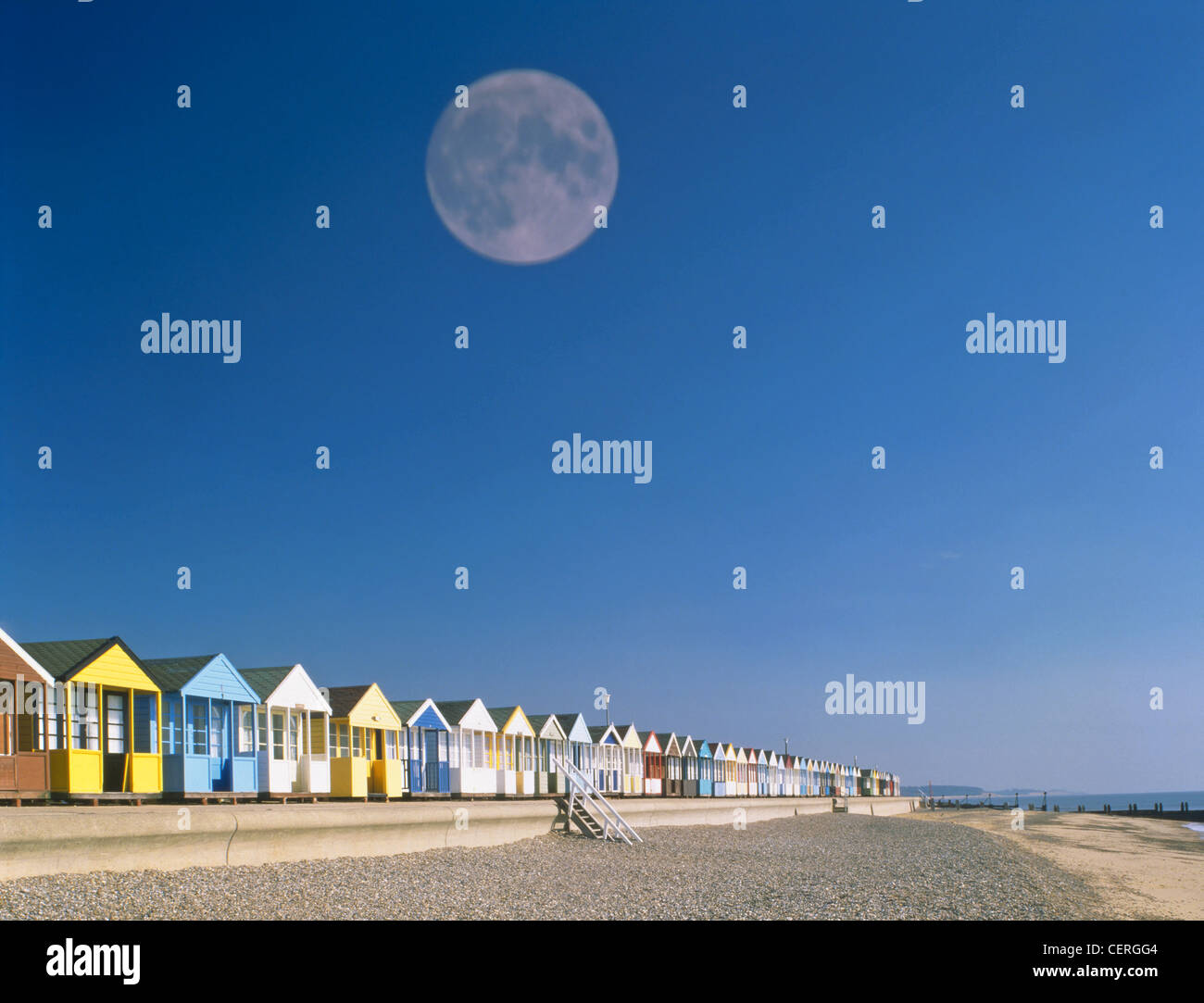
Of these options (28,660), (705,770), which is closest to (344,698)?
(28,660)

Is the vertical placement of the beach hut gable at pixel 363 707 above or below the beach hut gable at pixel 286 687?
below

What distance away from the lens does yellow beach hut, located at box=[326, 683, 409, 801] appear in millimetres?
28391

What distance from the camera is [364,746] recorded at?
33156 millimetres

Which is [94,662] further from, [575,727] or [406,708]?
[575,727]

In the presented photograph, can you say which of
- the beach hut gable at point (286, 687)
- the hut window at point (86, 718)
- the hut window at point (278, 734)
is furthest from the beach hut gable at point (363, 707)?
the hut window at point (86, 718)

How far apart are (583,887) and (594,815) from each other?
11983mm

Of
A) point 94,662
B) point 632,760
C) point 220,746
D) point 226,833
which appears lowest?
point 632,760

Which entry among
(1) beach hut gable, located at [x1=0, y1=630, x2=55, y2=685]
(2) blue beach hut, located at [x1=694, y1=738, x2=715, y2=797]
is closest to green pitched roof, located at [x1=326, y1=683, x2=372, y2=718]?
(1) beach hut gable, located at [x1=0, y1=630, x2=55, y2=685]

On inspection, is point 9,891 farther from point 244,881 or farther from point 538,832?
point 538,832

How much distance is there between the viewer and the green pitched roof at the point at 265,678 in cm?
2780

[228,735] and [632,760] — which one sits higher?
[228,735]

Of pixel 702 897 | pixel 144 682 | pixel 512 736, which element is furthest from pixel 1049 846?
pixel 144 682

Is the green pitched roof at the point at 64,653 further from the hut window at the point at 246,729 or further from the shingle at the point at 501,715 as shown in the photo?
the shingle at the point at 501,715
